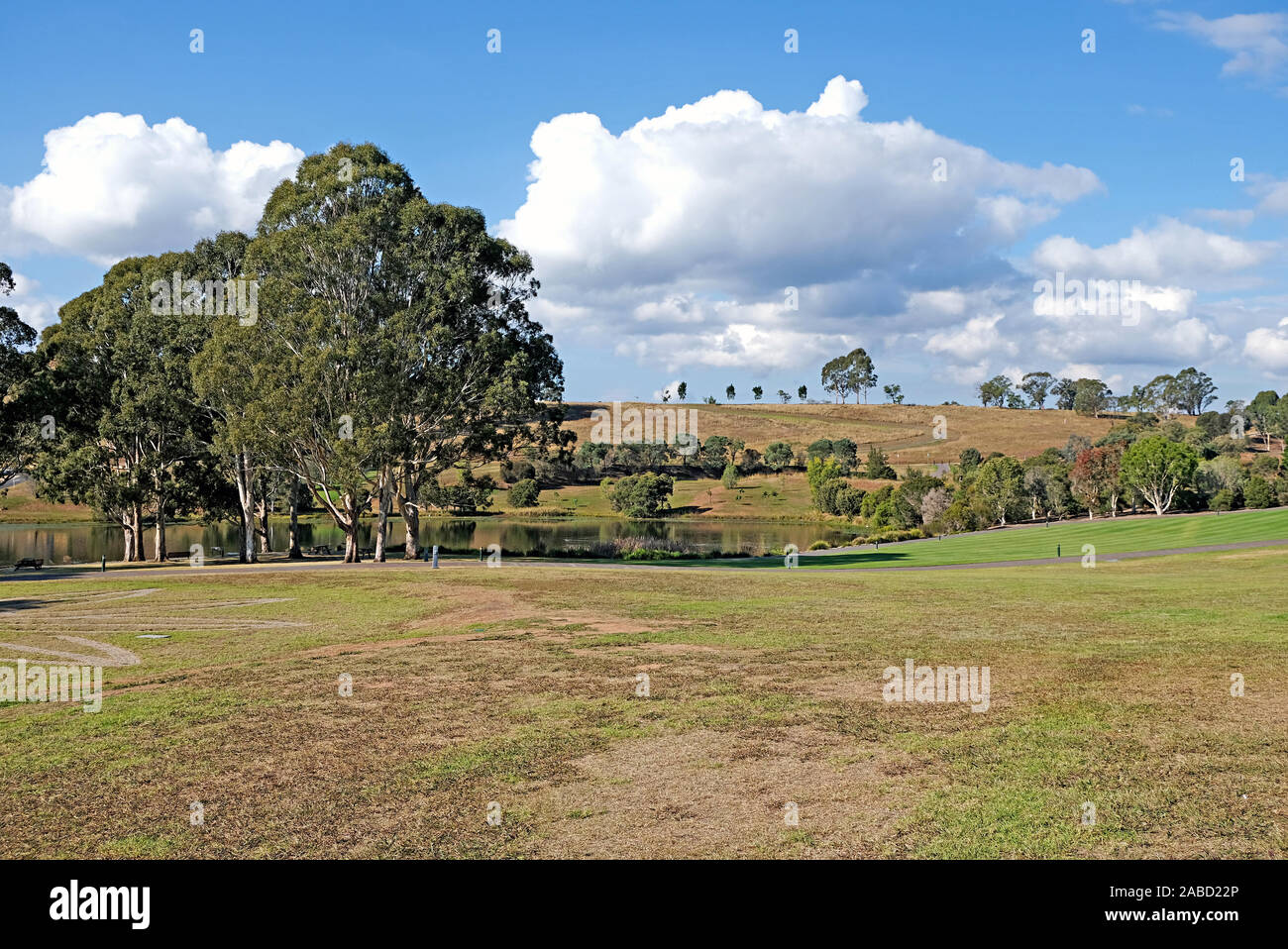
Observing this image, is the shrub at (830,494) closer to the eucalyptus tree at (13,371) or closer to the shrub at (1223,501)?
the shrub at (1223,501)

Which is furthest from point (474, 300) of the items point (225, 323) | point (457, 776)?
point (457, 776)

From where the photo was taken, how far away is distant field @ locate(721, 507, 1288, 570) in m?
54.1

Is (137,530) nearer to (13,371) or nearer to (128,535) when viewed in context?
(128,535)

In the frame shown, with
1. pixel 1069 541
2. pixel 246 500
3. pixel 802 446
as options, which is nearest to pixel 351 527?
pixel 246 500

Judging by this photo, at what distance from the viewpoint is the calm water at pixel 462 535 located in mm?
78562

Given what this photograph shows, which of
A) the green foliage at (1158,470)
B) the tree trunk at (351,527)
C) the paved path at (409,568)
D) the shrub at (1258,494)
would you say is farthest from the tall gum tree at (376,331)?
the shrub at (1258,494)

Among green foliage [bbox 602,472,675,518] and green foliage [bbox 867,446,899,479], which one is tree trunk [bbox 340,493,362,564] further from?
green foliage [bbox 867,446,899,479]

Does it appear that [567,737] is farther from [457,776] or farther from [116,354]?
[116,354]

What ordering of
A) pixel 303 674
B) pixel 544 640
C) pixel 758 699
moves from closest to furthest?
pixel 758 699 < pixel 303 674 < pixel 544 640

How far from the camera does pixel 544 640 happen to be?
19453 millimetres

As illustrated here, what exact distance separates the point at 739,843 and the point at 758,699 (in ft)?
17.8
